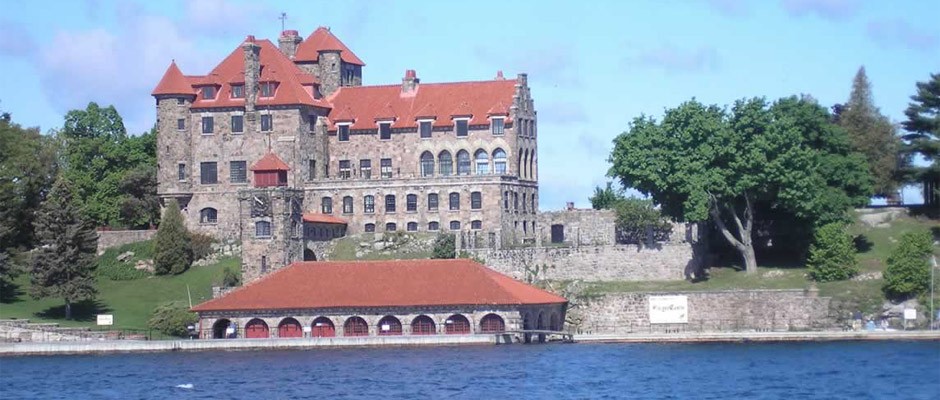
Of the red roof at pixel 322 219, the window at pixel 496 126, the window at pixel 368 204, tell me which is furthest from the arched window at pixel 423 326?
the window at pixel 496 126

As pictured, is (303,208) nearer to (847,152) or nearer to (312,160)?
(312,160)

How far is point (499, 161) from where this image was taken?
113812 millimetres

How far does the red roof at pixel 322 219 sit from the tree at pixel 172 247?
6.81 m

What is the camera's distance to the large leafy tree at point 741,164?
10125 cm

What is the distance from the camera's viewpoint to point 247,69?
11519cm

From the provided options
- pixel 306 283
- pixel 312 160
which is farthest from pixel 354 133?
pixel 306 283

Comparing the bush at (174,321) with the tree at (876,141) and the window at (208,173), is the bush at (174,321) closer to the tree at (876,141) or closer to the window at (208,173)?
the window at (208,173)

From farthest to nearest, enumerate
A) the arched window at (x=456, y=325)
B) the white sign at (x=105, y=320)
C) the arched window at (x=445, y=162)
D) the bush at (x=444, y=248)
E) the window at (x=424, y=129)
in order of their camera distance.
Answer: the window at (x=424, y=129), the arched window at (x=445, y=162), the bush at (x=444, y=248), the white sign at (x=105, y=320), the arched window at (x=456, y=325)

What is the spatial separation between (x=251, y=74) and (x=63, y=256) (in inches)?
629

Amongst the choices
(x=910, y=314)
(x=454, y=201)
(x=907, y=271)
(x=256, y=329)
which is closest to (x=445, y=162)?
(x=454, y=201)

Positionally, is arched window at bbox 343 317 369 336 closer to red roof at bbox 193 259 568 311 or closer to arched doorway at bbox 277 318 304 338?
red roof at bbox 193 259 568 311

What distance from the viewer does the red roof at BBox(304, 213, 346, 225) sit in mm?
111312

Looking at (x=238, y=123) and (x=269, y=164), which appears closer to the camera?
A: (x=269, y=164)

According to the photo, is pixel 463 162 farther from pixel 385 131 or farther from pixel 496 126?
pixel 385 131
